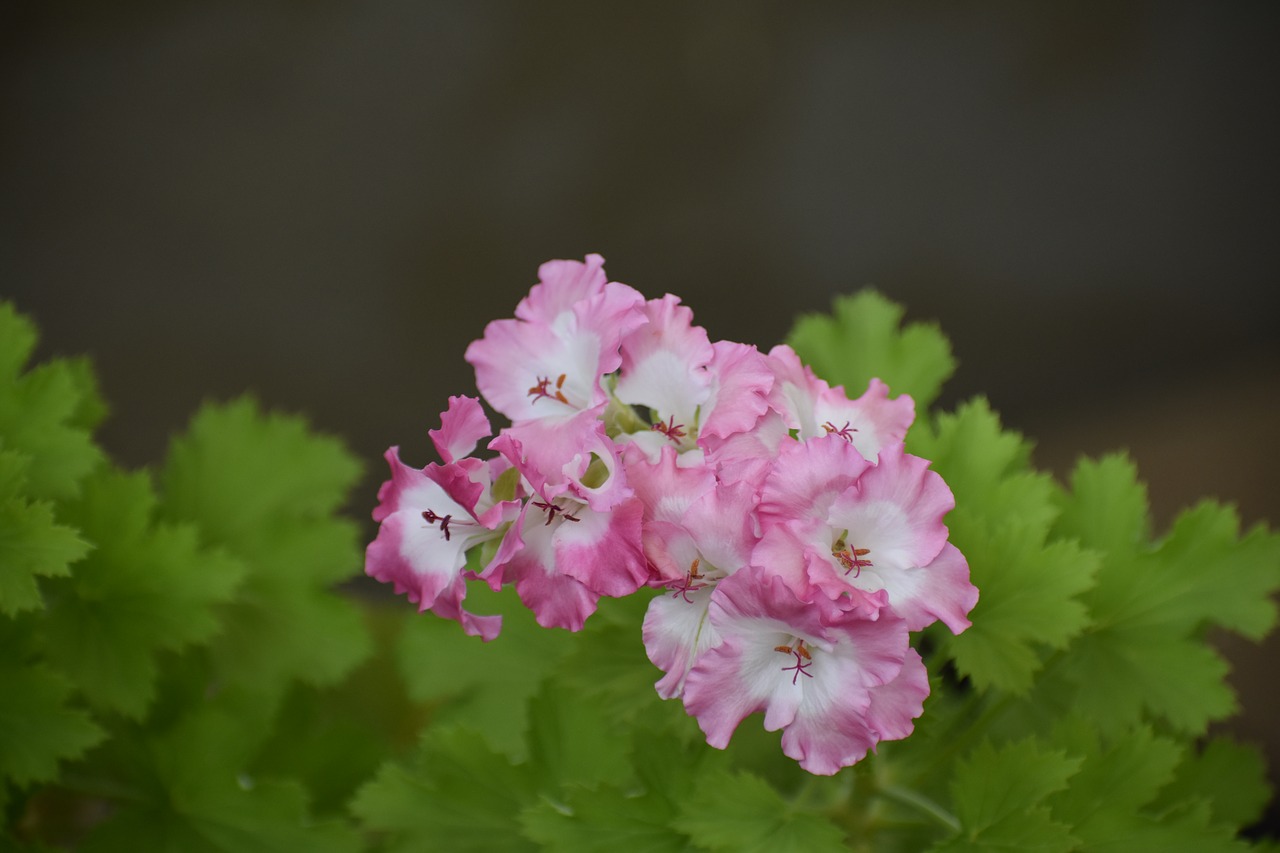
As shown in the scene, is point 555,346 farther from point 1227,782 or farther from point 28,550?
point 1227,782

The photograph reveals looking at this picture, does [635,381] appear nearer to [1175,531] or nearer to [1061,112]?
[1175,531]

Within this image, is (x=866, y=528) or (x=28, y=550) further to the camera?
(x=28, y=550)

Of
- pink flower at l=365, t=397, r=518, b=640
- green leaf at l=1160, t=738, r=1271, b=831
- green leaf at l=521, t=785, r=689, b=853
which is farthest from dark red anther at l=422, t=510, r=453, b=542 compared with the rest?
green leaf at l=1160, t=738, r=1271, b=831

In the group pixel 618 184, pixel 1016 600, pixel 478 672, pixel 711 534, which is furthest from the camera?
pixel 618 184

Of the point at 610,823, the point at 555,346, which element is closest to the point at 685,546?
the point at 555,346

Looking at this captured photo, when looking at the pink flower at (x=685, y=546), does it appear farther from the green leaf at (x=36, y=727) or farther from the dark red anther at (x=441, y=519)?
the green leaf at (x=36, y=727)

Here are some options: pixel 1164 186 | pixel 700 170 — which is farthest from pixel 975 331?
pixel 700 170

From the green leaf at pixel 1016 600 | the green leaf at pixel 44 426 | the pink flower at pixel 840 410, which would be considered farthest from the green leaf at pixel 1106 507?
the green leaf at pixel 44 426
